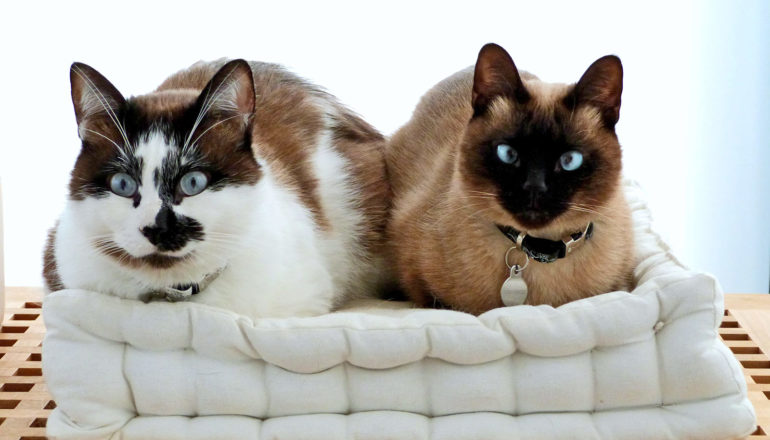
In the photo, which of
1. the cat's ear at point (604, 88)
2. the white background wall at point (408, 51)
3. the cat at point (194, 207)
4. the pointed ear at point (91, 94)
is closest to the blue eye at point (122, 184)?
the cat at point (194, 207)

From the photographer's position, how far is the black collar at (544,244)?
164cm

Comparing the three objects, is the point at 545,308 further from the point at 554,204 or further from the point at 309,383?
the point at 309,383

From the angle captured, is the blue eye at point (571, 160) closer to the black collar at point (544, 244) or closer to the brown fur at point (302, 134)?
the black collar at point (544, 244)

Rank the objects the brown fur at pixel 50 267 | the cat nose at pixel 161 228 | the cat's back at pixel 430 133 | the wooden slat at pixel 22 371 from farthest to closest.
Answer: the cat's back at pixel 430 133
the brown fur at pixel 50 267
the wooden slat at pixel 22 371
the cat nose at pixel 161 228

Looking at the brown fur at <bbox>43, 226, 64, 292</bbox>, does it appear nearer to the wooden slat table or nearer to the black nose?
the wooden slat table

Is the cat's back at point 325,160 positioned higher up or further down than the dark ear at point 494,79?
further down

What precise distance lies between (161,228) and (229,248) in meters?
0.15

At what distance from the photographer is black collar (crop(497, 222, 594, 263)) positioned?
5.37 ft

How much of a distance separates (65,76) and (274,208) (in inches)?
55.0

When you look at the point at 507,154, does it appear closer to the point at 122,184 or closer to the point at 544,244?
the point at 544,244

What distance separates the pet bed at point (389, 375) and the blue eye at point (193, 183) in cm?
20

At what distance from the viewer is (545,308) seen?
1.55m

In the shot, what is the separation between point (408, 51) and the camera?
269 cm

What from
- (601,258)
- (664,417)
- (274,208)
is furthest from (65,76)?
(664,417)
